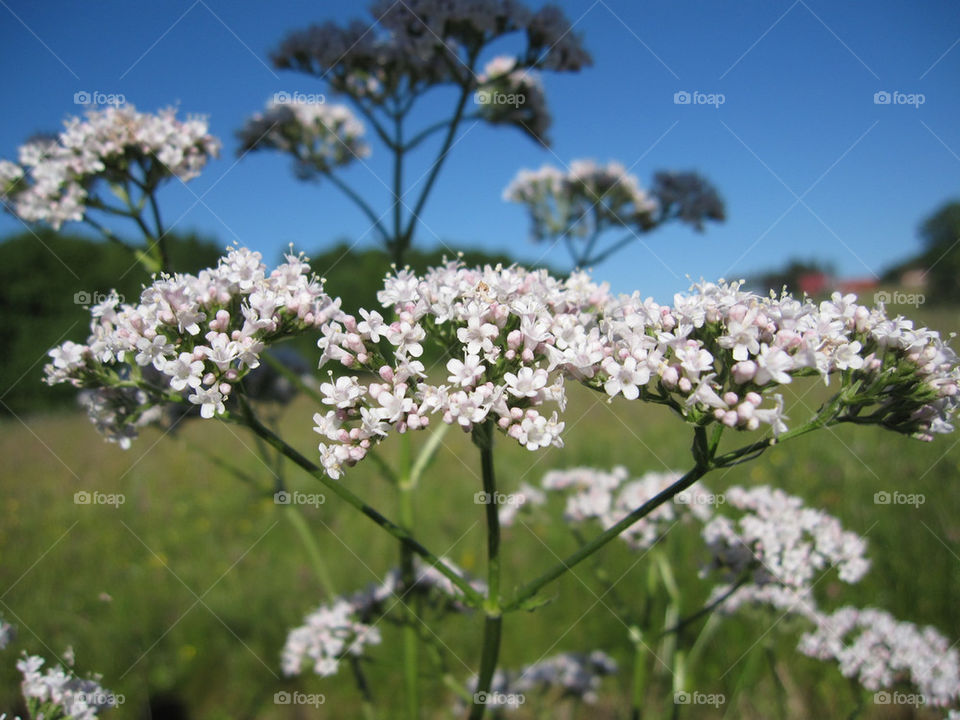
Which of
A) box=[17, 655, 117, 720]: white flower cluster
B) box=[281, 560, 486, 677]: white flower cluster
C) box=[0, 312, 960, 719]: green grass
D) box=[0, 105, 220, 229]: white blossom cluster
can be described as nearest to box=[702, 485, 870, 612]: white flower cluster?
box=[0, 312, 960, 719]: green grass

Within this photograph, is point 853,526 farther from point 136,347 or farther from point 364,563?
point 136,347

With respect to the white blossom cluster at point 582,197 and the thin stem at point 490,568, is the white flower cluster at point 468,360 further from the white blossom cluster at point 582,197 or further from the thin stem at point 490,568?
the white blossom cluster at point 582,197

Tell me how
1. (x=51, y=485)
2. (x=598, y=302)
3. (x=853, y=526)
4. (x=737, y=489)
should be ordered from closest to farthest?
(x=598, y=302) < (x=737, y=489) < (x=853, y=526) < (x=51, y=485)

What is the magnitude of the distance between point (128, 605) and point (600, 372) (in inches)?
256

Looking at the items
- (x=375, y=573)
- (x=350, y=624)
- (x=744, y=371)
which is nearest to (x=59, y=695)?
(x=350, y=624)

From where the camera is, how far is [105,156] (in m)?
3.66

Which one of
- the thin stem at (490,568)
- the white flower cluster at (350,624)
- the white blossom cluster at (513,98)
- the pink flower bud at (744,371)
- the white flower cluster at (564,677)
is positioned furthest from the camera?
the white blossom cluster at (513,98)

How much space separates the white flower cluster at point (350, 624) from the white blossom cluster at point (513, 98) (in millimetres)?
3427

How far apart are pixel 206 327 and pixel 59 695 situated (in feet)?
5.00

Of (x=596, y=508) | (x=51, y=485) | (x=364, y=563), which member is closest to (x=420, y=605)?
(x=596, y=508)

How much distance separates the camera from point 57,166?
3734 mm

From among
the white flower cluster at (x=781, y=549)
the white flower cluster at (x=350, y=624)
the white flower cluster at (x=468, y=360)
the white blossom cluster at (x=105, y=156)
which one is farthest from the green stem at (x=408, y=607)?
the white blossom cluster at (x=105, y=156)

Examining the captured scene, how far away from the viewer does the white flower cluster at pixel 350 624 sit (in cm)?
367

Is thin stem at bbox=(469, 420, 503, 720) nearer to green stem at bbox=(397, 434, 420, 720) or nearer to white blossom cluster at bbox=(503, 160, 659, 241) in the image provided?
green stem at bbox=(397, 434, 420, 720)
